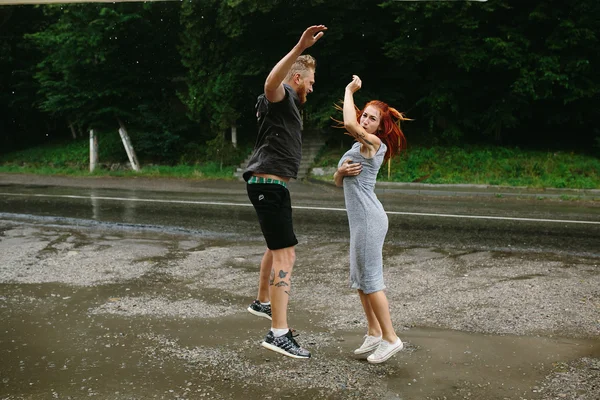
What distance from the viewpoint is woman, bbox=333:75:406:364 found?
396 centimetres

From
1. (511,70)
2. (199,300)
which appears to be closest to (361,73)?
(511,70)

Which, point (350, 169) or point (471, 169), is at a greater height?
point (350, 169)

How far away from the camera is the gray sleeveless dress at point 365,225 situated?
3.97 metres

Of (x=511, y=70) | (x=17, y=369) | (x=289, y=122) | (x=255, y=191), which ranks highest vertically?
(x=511, y=70)

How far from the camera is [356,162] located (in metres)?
4.02

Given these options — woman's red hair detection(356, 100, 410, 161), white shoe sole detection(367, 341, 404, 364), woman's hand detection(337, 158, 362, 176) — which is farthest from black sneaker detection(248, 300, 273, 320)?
woman's red hair detection(356, 100, 410, 161)

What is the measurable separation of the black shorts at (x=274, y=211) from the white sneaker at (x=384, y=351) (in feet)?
3.08

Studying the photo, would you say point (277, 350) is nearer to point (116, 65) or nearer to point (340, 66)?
point (340, 66)

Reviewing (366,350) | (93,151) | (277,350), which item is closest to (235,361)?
(277,350)

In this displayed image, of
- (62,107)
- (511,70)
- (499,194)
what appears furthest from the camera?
(62,107)

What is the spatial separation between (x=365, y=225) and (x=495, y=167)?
13.5 meters

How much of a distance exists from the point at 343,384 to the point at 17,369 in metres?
2.20

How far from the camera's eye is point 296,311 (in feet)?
16.9

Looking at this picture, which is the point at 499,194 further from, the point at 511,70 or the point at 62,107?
the point at 62,107
